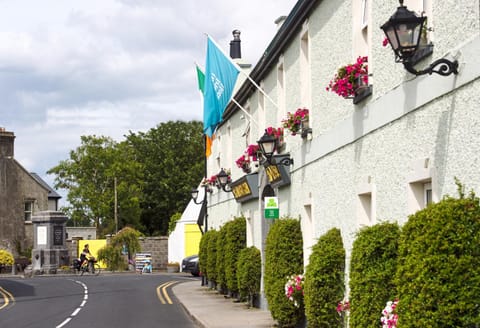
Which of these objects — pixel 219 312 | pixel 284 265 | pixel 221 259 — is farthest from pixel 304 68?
pixel 221 259

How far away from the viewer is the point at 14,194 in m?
63.3

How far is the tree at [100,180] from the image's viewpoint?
263 feet

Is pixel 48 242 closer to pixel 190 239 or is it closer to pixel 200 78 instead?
pixel 190 239

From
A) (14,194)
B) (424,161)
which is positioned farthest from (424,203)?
(14,194)

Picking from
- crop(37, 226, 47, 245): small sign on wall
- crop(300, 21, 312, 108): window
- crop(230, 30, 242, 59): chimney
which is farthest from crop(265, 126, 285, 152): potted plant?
crop(37, 226, 47, 245): small sign on wall

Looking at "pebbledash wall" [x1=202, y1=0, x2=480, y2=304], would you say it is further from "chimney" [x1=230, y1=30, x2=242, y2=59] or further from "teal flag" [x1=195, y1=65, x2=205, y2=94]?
"chimney" [x1=230, y1=30, x2=242, y2=59]

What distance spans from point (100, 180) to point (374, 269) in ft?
248

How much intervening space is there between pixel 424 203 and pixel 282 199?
363 inches

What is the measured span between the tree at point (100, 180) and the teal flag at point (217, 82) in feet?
193

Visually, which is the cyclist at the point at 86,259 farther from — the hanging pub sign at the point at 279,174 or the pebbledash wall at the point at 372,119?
the hanging pub sign at the point at 279,174

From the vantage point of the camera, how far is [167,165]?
79875 mm

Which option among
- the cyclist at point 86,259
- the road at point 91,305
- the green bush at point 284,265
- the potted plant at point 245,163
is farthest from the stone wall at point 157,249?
the green bush at point 284,265

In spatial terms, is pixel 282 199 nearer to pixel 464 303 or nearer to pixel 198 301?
pixel 198 301

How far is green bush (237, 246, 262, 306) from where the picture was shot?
70.1 feet
